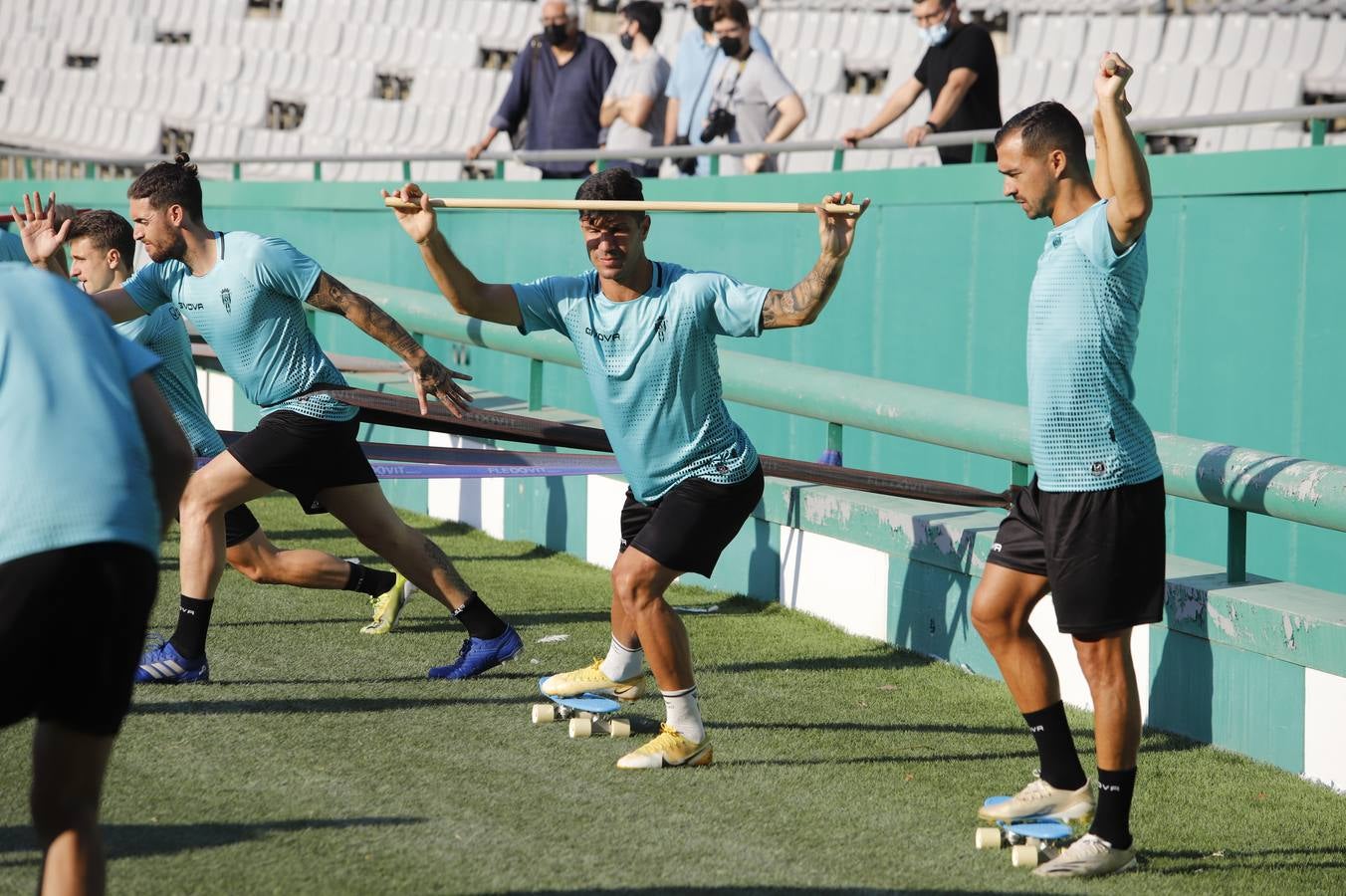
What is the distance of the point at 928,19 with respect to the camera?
10.3 metres

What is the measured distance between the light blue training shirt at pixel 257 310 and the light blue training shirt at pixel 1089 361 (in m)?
2.86

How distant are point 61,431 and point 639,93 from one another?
386 inches

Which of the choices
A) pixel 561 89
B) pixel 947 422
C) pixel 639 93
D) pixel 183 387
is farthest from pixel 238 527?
pixel 561 89

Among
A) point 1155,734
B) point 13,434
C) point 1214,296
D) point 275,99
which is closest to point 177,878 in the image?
point 13,434

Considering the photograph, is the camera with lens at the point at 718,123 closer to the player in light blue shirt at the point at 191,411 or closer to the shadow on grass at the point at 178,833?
the player in light blue shirt at the point at 191,411

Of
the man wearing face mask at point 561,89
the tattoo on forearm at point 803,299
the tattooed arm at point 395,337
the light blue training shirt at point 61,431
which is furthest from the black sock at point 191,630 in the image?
the man wearing face mask at point 561,89

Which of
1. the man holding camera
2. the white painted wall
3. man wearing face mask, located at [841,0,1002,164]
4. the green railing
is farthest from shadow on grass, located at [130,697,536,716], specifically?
the man holding camera

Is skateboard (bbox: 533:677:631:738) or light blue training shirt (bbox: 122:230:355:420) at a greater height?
light blue training shirt (bbox: 122:230:355:420)

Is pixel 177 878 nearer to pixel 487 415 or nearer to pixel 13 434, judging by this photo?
pixel 13 434

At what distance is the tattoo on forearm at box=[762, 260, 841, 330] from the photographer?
17.2 ft

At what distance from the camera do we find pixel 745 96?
468 inches

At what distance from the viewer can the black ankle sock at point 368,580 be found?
23.4 ft

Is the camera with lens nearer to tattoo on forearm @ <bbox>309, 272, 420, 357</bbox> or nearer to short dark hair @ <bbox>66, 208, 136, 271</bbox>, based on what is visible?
short dark hair @ <bbox>66, 208, 136, 271</bbox>

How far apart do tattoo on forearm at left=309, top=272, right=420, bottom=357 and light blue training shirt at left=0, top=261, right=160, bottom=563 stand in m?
2.89
